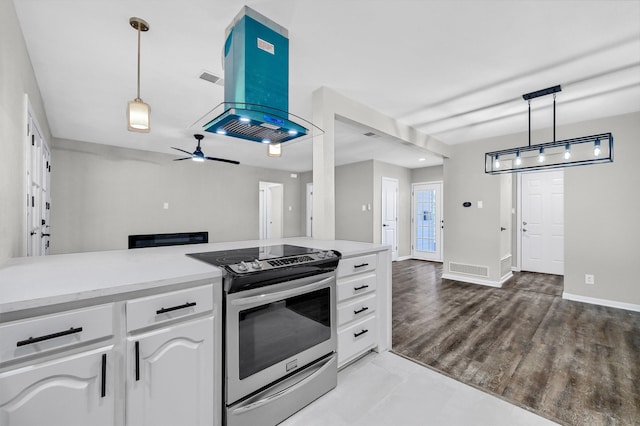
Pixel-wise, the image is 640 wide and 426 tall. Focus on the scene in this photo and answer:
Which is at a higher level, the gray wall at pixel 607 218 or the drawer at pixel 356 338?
the gray wall at pixel 607 218

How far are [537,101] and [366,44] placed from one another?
2325 millimetres

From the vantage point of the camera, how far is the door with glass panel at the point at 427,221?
693cm

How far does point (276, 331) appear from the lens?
1573mm

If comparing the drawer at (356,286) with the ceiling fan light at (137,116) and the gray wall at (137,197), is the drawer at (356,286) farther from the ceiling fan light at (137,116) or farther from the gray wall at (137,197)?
the gray wall at (137,197)

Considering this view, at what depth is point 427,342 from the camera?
2598mm

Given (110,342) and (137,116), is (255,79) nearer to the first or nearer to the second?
(137,116)

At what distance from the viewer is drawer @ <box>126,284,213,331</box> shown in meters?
1.14

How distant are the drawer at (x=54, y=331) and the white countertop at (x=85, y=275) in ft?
0.21

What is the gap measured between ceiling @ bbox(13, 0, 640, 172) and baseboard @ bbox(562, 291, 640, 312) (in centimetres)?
240

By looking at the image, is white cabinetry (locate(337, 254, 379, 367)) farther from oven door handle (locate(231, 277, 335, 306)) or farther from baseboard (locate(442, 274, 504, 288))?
baseboard (locate(442, 274, 504, 288))

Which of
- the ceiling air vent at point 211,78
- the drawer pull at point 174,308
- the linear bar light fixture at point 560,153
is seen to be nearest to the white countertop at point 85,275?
the drawer pull at point 174,308

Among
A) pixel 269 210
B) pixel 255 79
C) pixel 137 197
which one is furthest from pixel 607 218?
pixel 137 197

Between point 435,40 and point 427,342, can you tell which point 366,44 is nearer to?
point 435,40

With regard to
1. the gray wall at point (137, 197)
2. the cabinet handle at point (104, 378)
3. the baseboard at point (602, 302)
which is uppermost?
the gray wall at point (137, 197)
